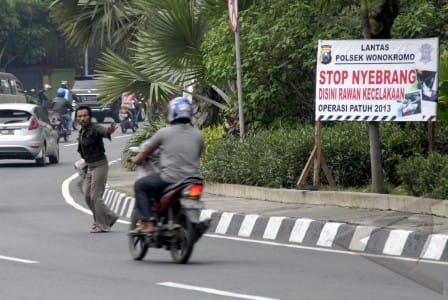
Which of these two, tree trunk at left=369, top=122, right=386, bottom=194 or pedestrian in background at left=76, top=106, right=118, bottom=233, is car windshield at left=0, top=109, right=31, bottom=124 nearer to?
pedestrian in background at left=76, top=106, right=118, bottom=233

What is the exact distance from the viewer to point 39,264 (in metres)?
12.2

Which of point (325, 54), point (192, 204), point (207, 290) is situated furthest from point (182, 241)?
point (325, 54)

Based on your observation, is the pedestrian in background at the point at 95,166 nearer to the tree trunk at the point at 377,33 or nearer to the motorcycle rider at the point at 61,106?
the tree trunk at the point at 377,33

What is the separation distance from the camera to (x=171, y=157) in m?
12.3

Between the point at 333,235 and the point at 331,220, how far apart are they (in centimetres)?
65

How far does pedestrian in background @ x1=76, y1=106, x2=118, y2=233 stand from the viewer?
52.3 feet

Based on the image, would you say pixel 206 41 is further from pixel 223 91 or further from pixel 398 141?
pixel 398 141

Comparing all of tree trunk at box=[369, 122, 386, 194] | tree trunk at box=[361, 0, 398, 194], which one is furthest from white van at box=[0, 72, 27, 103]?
tree trunk at box=[369, 122, 386, 194]

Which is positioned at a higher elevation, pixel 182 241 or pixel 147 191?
pixel 147 191

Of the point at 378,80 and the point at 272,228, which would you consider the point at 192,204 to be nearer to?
the point at 272,228

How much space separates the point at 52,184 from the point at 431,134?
11.0m

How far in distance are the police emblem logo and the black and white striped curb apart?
2.55 metres

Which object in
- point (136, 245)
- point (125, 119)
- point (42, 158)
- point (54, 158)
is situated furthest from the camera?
point (125, 119)

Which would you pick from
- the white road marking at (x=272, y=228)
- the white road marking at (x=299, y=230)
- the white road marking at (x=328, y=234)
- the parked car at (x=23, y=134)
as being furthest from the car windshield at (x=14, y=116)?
the white road marking at (x=328, y=234)
